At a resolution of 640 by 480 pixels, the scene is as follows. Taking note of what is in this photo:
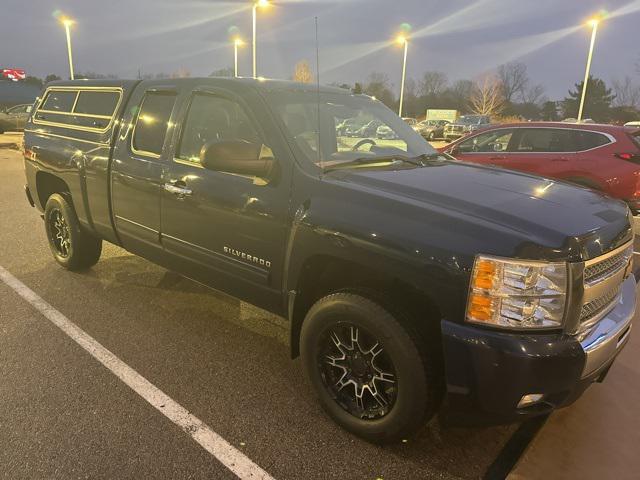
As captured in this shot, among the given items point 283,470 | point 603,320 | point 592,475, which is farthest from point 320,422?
point 603,320

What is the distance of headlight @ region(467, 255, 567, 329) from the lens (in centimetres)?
214

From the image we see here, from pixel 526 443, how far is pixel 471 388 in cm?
80

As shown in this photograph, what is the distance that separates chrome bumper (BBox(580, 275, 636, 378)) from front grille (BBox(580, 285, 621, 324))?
0.05 meters

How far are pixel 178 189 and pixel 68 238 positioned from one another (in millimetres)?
2282

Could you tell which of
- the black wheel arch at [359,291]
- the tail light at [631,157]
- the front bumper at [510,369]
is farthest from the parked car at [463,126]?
the front bumper at [510,369]

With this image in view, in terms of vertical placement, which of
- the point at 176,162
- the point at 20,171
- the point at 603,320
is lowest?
the point at 20,171

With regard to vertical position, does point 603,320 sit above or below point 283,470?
above

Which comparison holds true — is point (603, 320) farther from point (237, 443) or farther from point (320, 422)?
point (237, 443)

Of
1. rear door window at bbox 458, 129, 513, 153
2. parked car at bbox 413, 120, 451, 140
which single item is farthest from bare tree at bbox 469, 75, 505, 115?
rear door window at bbox 458, 129, 513, 153

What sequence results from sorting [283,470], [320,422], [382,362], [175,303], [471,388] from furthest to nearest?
[175,303] → [320,422] → [382,362] → [283,470] → [471,388]

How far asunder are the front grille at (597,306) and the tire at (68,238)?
4403mm

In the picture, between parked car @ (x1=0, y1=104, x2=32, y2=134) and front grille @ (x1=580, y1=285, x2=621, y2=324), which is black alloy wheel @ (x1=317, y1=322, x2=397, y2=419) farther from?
parked car @ (x1=0, y1=104, x2=32, y2=134)

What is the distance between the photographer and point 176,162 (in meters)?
3.58

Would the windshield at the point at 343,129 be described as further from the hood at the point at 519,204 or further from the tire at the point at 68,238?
the tire at the point at 68,238
